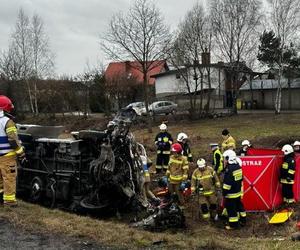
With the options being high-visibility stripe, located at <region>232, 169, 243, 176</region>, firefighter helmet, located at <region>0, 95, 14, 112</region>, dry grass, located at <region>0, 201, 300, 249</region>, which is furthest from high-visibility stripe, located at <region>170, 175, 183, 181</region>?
firefighter helmet, located at <region>0, 95, 14, 112</region>

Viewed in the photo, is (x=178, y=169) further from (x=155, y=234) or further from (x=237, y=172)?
(x=155, y=234)

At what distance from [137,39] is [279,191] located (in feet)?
79.7

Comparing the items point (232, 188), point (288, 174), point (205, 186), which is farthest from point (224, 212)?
point (288, 174)

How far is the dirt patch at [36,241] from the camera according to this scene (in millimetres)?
5668

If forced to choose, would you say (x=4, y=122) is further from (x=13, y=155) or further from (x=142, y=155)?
(x=142, y=155)

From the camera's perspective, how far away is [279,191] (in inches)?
405

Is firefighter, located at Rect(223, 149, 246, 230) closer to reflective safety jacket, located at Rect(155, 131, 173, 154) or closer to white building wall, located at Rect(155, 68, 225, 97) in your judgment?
reflective safety jacket, located at Rect(155, 131, 173, 154)

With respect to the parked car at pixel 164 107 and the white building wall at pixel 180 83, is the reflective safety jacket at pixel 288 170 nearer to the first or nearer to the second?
the parked car at pixel 164 107

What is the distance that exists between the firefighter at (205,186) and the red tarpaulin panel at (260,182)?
28.3 inches

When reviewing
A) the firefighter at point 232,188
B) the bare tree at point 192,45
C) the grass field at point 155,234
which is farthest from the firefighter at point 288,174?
the bare tree at point 192,45

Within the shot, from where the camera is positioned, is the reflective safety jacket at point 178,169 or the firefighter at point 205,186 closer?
the firefighter at point 205,186

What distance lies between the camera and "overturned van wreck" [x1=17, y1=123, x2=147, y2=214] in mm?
9086

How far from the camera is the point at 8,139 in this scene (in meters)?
8.07

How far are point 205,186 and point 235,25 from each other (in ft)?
106
